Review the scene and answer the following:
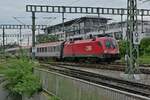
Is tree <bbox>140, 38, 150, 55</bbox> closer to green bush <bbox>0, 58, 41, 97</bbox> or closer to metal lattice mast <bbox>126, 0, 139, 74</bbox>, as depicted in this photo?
green bush <bbox>0, 58, 41, 97</bbox>

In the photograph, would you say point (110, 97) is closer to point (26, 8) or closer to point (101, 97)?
point (101, 97)

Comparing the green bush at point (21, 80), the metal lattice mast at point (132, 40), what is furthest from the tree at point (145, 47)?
the metal lattice mast at point (132, 40)

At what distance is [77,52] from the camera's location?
48.9m

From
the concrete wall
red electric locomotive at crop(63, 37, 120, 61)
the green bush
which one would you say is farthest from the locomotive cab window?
the concrete wall

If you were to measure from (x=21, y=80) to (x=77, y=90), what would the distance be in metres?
12.9

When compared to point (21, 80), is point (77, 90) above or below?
above

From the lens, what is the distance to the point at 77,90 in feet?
48.3

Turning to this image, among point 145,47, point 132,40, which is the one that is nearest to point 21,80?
point 132,40

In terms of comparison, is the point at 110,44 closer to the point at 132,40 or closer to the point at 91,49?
the point at 91,49

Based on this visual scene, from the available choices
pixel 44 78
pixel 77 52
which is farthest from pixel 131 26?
pixel 77 52

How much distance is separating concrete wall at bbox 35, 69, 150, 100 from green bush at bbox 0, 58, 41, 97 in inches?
43.0

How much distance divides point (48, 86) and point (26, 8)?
126ft

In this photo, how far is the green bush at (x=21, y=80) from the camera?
2394cm

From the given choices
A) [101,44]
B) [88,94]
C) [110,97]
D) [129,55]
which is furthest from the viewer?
[101,44]
